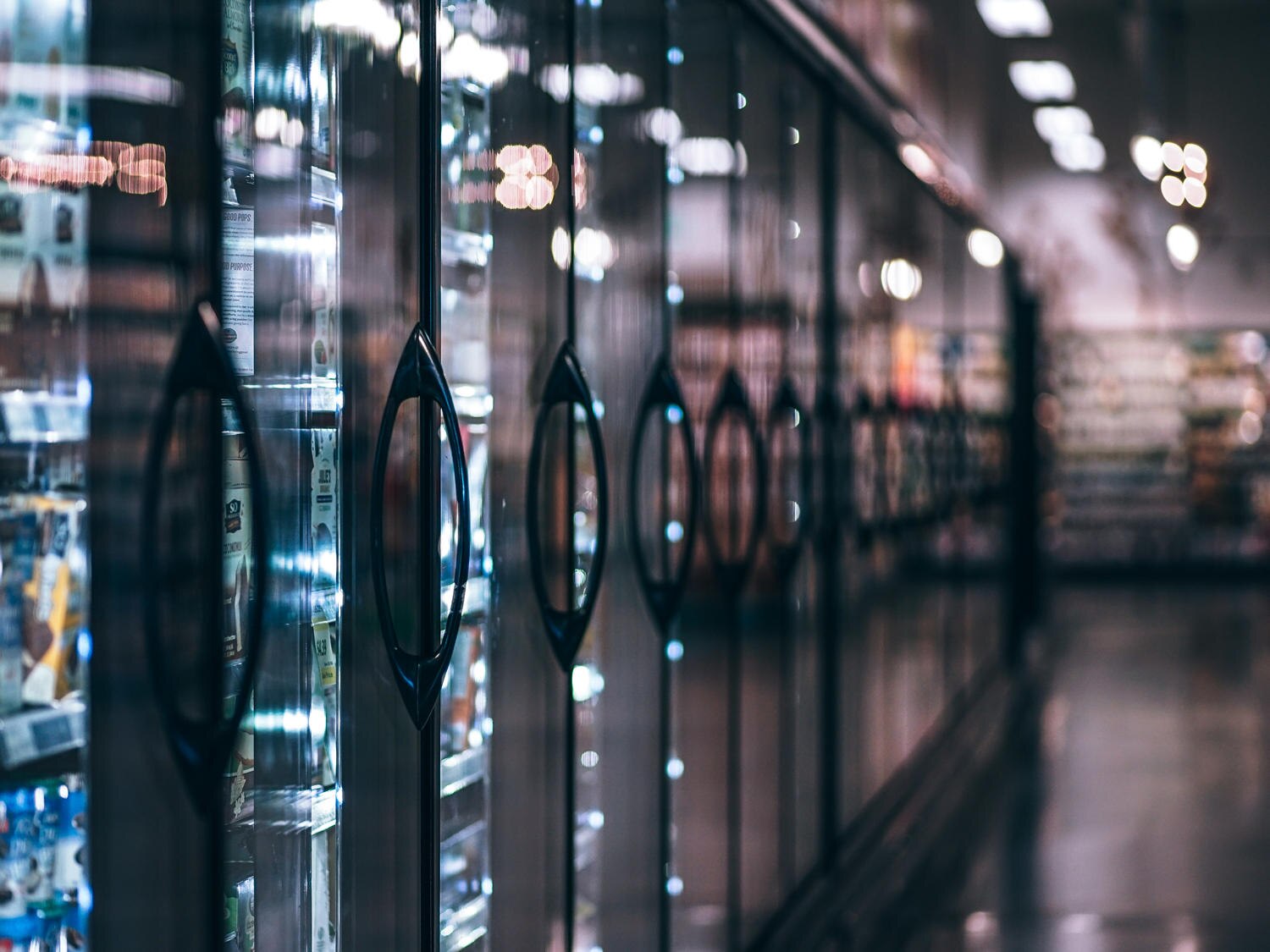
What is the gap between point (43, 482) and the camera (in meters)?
1.15

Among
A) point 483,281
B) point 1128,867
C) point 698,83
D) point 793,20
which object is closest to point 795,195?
point 793,20

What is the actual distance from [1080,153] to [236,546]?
15489 millimetres

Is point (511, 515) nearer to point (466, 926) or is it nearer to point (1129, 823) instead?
point (466, 926)

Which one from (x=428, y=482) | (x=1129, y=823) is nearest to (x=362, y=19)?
(x=428, y=482)

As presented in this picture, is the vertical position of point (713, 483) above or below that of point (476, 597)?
above

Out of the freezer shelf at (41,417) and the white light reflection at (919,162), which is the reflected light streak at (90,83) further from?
the white light reflection at (919,162)

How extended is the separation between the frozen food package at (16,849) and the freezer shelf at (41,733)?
1.4 inches

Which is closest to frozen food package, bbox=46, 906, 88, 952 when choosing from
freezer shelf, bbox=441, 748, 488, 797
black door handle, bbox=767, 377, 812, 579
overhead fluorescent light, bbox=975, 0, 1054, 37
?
freezer shelf, bbox=441, 748, 488, 797

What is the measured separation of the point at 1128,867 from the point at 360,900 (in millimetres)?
3636

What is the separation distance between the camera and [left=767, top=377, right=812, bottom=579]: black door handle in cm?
370

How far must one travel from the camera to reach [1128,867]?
185 inches

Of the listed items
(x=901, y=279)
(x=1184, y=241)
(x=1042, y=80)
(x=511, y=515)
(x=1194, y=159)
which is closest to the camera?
(x=511, y=515)

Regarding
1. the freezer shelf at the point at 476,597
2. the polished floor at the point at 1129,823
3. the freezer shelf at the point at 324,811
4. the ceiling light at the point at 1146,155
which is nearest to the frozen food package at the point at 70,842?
the freezer shelf at the point at 324,811

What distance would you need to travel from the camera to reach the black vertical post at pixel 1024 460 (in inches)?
403
